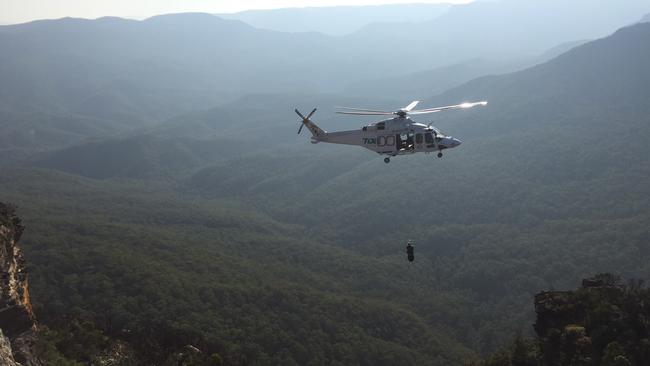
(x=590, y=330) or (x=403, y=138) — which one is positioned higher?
(x=403, y=138)

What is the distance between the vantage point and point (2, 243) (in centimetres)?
3784

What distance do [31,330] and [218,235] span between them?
6306 inches

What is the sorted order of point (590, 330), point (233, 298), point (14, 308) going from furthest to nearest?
point (233, 298), point (590, 330), point (14, 308)

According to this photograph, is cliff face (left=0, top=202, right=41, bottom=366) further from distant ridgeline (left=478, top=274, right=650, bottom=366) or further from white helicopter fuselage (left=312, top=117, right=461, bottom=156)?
distant ridgeline (left=478, top=274, right=650, bottom=366)

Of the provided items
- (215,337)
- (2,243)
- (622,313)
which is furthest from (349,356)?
(2,243)

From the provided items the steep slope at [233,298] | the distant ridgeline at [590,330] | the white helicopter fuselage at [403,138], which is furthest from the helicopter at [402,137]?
the steep slope at [233,298]

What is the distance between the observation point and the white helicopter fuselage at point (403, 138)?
5281cm

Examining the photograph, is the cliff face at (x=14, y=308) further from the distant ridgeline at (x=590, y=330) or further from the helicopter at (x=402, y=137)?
the distant ridgeline at (x=590, y=330)

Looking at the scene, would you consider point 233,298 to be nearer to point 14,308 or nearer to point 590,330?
point 590,330

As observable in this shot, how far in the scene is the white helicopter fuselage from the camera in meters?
52.8

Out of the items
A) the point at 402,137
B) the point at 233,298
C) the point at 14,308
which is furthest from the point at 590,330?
the point at 233,298

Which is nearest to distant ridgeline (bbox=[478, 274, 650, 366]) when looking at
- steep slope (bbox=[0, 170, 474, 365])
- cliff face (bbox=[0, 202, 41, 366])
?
steep slope (bbox=[0, 170, 474, 365])

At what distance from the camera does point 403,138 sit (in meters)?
53.5

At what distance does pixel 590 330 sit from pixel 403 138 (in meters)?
32.1
